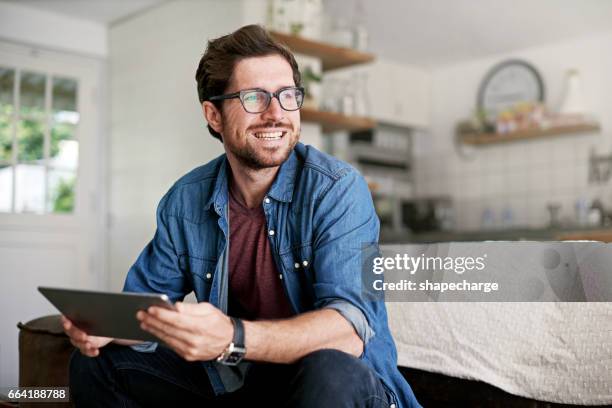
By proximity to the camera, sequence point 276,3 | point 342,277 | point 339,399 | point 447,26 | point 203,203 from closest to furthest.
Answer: point 339,399, point 342,277, point 203,203, point 276,3, point 447,26

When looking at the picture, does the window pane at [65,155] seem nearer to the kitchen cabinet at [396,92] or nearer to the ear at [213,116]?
the kitchen cabinet at [396,92]

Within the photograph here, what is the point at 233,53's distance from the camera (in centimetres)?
158

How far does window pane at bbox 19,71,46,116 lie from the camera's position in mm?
4520

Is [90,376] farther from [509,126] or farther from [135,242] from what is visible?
[509,126]

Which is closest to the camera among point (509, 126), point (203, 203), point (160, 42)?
point (203, 203)

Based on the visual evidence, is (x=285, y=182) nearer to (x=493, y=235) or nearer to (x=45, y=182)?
(x=45, y=182)

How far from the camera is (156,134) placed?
176 inches

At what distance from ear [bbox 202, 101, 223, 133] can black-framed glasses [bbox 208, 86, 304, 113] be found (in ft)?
0.37

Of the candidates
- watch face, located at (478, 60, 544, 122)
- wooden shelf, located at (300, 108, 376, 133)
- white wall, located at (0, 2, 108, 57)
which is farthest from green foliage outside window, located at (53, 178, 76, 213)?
watch face, located at (478, 60, 544, 122)

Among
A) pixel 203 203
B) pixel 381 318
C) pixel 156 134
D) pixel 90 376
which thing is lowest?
pixel 90 376

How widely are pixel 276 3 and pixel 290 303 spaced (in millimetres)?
2756

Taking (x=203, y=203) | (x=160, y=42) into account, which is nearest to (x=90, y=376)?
(x=203, y=203)

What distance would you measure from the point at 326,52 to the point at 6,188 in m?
2.03

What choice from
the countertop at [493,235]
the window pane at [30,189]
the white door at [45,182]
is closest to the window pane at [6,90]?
the white door at [45,182]
